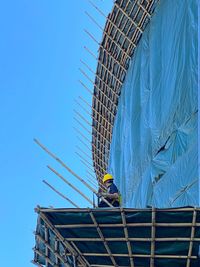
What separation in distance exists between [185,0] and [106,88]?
774cm

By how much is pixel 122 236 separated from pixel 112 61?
36.9 feet

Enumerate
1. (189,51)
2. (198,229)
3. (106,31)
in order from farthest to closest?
1. (106,31)
2. (189,51)
3. (198,229)

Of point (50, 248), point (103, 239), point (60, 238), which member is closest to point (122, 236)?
point (103, 239)

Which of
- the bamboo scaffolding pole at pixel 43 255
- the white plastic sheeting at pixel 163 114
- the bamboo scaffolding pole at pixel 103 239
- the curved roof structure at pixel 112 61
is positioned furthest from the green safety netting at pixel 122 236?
the curved roof structure at pixel 112 61

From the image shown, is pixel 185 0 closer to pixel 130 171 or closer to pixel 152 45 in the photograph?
pixel 152 45

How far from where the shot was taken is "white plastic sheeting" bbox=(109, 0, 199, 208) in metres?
13.1

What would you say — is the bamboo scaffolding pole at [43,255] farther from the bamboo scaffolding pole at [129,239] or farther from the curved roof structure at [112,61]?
the curved roof structure at [112,61]

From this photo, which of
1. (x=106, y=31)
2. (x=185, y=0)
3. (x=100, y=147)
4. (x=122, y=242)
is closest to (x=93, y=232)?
(x=122, y=242)

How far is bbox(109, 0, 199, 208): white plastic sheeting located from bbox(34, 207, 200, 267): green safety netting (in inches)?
78.4

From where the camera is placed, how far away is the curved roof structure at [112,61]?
18438mm

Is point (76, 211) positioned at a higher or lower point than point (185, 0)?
lower

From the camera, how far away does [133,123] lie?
58.0 ft

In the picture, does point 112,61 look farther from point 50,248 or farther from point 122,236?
point 122,236

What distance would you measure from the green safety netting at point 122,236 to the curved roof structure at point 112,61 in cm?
816
